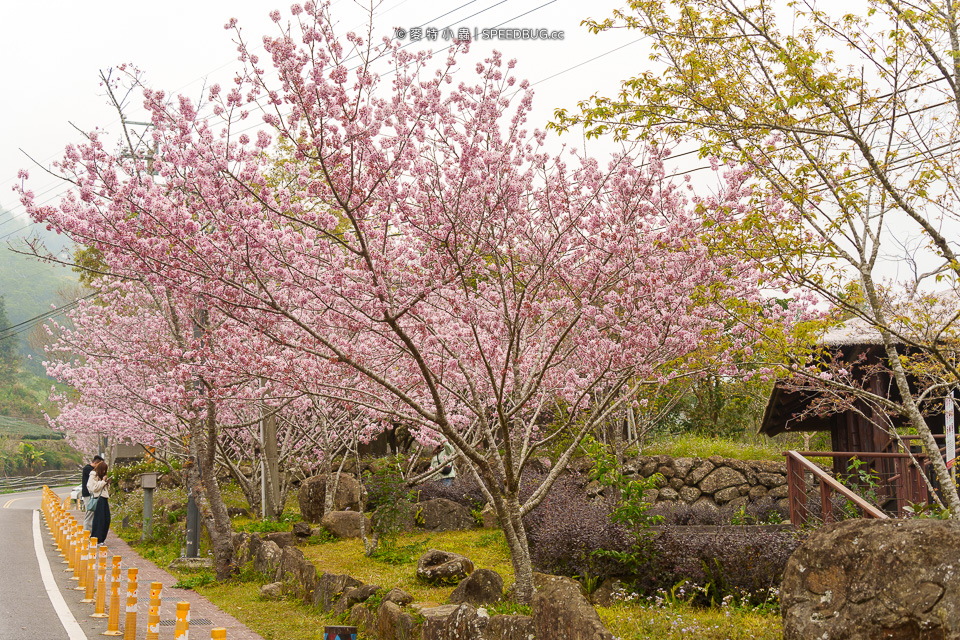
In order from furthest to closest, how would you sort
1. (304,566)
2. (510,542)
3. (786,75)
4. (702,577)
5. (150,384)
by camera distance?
(150,384), (304,566), (702,577), (510,542), (786,75)

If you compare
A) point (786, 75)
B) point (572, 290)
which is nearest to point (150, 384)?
point (572, 290)

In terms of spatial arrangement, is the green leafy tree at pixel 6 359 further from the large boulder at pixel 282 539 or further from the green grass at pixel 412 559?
the green grass at pixel 412 559

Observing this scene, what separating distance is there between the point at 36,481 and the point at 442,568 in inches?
1745

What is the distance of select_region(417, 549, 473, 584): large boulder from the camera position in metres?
9.62

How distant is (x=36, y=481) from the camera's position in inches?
1758

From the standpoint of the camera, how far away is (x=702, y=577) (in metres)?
7.58

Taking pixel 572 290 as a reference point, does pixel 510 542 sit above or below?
below

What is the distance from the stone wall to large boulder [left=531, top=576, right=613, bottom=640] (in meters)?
9.94

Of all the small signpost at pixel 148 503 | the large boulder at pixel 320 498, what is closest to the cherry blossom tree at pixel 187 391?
the large boulder at pixel 320 498

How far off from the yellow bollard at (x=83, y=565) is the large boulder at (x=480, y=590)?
20.2ft

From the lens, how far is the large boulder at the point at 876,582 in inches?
179

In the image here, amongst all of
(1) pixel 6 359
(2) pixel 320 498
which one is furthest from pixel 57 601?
(1) pixel 6 359

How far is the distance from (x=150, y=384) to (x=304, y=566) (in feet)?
26.8

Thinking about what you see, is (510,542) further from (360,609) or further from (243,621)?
(243,621)
